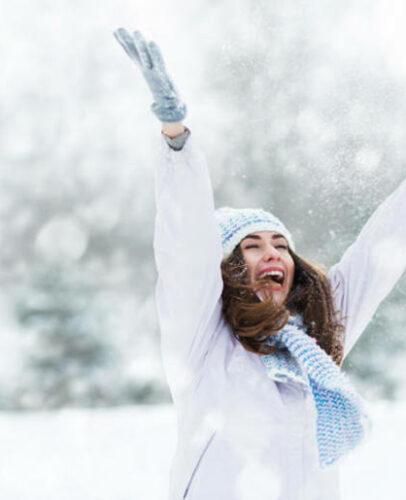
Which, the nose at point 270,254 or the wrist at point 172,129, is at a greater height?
the wrist at point 172,129

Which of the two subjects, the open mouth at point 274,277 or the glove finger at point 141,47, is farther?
the open mouth at point 274,277

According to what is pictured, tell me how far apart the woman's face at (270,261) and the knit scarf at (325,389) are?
5.1 inches

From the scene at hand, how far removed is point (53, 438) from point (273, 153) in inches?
92.2

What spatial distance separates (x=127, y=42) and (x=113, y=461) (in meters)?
2.65

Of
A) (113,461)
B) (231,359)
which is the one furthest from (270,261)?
(113,461)

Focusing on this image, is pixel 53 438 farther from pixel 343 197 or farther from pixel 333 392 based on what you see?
pixel 333 392

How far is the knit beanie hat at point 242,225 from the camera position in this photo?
158cm

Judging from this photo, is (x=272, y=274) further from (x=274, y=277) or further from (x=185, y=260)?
(x=185, y=260)

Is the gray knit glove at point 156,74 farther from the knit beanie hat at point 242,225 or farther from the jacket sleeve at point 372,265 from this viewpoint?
the jacket sleeve at point 372,265

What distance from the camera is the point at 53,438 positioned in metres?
3.99

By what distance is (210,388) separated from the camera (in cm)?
132

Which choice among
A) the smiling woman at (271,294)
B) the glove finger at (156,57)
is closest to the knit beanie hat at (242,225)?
the smiling woman at (271,294)

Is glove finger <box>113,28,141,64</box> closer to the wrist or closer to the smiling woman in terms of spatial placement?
the wrist

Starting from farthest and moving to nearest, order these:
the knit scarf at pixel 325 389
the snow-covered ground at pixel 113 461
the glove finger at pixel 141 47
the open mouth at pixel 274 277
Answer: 1. the snow-covered ground at pixel 113 461
2. the open mouth at pixel 274 277
3. the knit scarf at pixel 325 389
4. the glove finger at pixel 141 47
